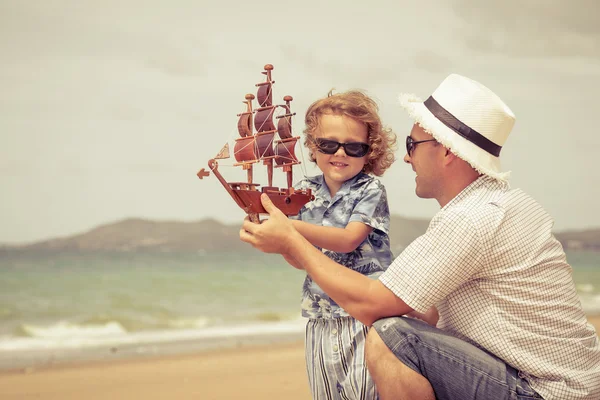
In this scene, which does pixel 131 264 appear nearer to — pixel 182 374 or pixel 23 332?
pixel 23 332

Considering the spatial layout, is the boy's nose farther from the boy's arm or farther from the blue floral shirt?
the boy's arm

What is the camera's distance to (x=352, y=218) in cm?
208

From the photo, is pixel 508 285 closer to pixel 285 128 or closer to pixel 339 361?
pixel 339 361

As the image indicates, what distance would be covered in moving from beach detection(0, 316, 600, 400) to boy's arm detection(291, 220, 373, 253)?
1586mm

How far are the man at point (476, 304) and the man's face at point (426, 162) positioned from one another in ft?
0.42

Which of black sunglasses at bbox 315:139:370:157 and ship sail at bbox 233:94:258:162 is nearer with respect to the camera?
ship sail at bbox 233:94:258:162

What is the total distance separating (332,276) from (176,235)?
6.44m

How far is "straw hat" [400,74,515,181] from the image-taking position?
1.93 metres

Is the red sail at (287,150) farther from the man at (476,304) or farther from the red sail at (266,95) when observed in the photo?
the man at (476,304)

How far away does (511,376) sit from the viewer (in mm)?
1800

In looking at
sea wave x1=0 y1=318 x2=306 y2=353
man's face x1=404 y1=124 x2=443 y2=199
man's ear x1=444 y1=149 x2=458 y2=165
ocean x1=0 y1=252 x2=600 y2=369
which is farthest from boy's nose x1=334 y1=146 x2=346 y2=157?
sea wave x1=0 y1=318 x2=306 y2=353

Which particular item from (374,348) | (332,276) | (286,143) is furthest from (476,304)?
(286,143)

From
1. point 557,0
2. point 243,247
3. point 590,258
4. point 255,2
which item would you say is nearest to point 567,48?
point 557,0

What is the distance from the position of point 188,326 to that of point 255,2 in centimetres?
333
